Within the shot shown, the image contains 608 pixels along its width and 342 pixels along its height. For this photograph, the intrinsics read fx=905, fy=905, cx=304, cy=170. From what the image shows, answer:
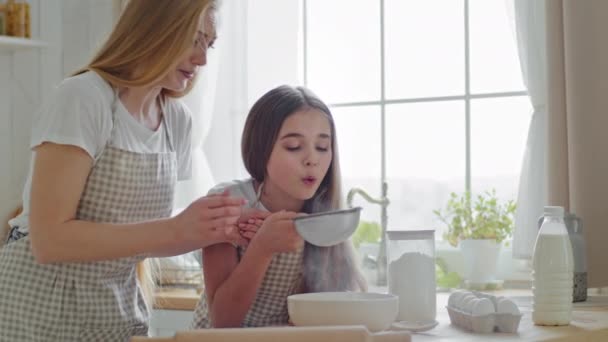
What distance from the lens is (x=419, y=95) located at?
10.1 feet

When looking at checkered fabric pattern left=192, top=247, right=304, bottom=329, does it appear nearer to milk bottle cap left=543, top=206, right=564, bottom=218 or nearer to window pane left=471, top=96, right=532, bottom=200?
milk bottle cap left=543, top=206, right=564, bottom=218

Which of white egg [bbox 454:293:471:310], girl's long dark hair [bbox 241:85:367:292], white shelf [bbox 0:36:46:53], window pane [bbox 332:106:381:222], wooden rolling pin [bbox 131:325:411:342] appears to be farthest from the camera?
white shelf [bbox 0:36:46:53]

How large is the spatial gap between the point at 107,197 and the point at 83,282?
0.16m

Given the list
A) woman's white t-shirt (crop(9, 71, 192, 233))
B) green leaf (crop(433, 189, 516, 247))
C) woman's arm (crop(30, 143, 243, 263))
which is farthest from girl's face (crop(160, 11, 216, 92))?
green leaf (crop(433, 189, 516, 247))

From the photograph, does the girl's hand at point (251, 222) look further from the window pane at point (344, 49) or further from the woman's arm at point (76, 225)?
the window pane at point (344, 49)

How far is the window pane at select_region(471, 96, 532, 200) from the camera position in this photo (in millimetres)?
2902

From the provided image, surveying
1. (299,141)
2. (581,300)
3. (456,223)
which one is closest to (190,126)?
(299,141)

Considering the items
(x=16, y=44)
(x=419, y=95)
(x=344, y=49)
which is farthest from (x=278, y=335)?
(x=16, y=44)

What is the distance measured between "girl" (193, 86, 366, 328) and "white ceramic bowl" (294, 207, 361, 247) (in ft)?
0.67

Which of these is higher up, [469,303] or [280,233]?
[280,233]

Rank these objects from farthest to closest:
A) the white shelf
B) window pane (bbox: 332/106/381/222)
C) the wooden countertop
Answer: the white shelf, window pane (bbox: 332/106/381/222), the wooden countertop

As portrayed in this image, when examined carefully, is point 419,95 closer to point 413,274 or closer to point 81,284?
point 413,274

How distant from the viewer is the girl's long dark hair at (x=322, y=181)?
179cm

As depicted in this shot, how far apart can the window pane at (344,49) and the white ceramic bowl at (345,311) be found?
191cm
